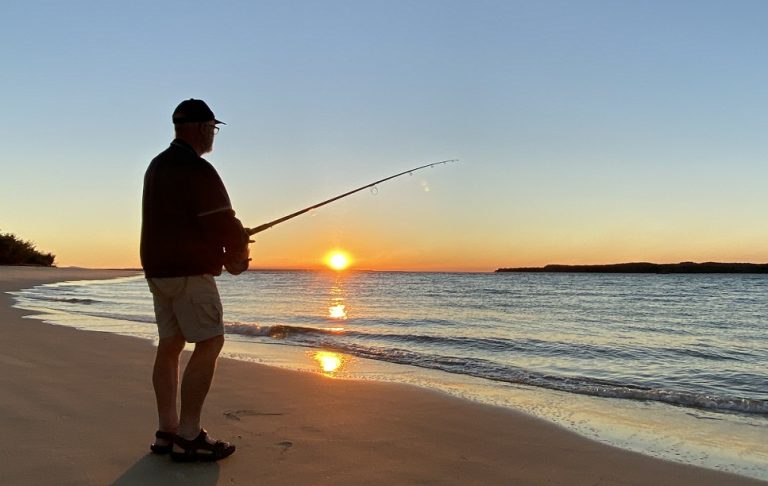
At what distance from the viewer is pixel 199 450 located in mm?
3307

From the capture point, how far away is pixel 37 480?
2889 millimetres

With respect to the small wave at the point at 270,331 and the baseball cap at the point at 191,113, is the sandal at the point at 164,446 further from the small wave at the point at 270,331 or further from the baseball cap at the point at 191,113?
the small wave at the point at 270,331

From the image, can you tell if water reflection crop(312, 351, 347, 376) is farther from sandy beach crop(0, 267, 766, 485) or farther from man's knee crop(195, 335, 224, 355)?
man's knee crop(195, 335, 224, 355)

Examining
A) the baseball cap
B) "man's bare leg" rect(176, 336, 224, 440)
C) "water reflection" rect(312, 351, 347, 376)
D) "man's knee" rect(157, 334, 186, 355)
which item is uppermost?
the baseball cap

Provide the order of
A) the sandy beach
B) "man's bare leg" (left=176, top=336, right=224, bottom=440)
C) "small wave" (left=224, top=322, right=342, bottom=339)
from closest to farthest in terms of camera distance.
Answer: the sandy beach
"man's bare leg" (left=176, top=336, right=224, bottom=440)
"small wave" (left=224, top=322, right=342, bottom=339)

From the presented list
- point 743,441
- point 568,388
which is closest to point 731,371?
point 568,388

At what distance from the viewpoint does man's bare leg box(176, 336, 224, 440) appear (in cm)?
327

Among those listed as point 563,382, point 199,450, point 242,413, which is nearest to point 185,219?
point 199,450

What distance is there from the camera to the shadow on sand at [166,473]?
294 cm

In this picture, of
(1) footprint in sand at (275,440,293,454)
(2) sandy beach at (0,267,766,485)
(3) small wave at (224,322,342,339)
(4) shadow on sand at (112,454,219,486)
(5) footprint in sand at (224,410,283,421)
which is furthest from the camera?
(3) small wave at (224,322,342,339)

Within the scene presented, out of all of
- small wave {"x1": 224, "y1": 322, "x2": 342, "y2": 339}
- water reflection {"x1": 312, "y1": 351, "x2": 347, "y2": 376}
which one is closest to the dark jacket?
water reflection {"x1": 312, "y1": 351, "x2": 347, "y2": 376}

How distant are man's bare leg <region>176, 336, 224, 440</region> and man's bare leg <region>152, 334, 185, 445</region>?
143mm

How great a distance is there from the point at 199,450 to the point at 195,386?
0.35 m

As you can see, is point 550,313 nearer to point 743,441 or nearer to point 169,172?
point 743,441
